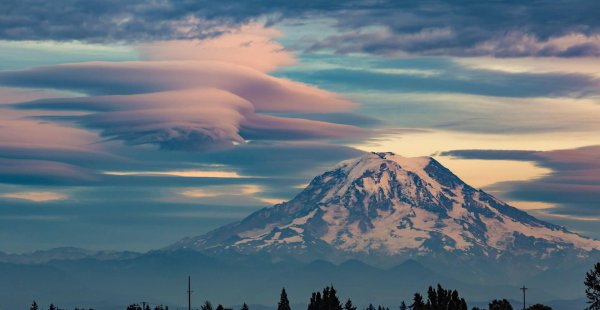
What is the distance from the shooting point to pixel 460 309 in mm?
197750
